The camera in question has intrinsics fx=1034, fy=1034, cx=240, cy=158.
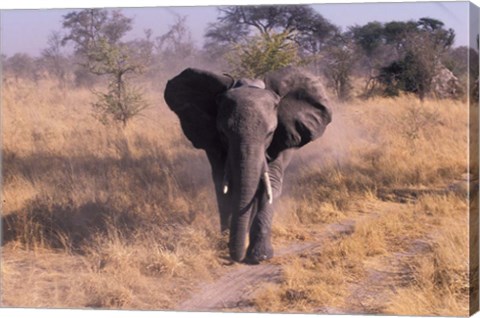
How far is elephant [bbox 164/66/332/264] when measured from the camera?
8320 mm

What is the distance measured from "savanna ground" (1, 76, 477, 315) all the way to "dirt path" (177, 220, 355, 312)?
22 mm

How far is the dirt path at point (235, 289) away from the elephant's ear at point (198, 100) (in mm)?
1235

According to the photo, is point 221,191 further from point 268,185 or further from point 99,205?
point 99,205

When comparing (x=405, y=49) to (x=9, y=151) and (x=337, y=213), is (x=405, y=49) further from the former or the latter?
(x=9, y=151)

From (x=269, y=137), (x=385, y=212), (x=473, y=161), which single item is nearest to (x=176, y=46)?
(x=269, y=137)

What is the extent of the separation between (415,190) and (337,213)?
0.75m

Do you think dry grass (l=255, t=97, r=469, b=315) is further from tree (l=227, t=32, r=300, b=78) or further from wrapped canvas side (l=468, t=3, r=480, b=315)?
tree (l=227, t=32, r=300, b=78)

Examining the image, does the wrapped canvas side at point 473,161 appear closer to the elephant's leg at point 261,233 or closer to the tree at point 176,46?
the elephant's leg at point 261,233

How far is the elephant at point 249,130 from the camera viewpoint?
8320 mm

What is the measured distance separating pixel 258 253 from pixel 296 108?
1.33 meters

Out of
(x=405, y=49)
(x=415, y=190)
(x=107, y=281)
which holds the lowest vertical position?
(x=107, y=281)

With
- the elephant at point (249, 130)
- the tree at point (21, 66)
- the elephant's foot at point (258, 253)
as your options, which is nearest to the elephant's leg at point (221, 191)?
the elephant at point (249, 130)

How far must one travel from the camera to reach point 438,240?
846 centimetres

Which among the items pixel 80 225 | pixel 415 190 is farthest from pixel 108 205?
pixel 415 190
